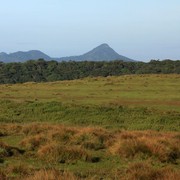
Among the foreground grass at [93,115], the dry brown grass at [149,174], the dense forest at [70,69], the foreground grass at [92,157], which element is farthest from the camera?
the dense forest at [70,69]

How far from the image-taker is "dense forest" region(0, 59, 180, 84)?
9000 centimetres

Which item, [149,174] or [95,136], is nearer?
[149,174]

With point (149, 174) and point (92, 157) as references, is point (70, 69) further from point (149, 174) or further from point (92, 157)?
point (149, 174)

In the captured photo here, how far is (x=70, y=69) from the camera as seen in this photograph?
3691 inches

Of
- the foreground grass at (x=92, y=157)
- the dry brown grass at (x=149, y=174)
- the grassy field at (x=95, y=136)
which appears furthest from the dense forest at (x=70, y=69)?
the dry brown grass at (x=149, y=174)

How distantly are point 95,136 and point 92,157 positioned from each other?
11.6ft

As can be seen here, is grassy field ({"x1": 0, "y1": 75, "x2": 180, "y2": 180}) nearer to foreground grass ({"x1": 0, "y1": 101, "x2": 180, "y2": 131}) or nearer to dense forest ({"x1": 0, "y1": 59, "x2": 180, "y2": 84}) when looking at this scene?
foreground grass ({"x1": 0, "y1": 101, "x2": 180, "y2": 131})

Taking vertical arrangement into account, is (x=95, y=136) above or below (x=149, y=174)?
below

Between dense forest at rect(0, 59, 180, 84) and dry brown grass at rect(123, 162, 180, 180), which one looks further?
dense forest at rect(0, 59, 180, 84)

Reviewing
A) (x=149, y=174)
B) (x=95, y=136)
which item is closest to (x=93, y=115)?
(x=95, y=136)

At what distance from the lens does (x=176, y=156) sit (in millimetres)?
14305

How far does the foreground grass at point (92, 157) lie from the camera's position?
10766 mm

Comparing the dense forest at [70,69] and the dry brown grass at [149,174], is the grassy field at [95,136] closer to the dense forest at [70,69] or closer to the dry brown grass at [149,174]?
the dry brown grass at [149,174]

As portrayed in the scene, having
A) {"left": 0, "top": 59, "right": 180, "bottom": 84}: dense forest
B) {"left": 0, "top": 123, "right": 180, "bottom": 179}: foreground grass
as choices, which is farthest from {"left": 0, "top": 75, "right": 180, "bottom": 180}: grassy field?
{"left": 0, "top": 59, "right": 180, "bottom": 84}: dense forest
